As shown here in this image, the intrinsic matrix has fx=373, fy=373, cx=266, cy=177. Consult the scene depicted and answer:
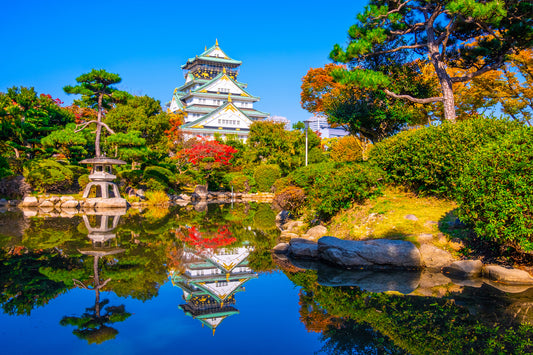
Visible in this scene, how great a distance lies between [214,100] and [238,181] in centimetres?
2177

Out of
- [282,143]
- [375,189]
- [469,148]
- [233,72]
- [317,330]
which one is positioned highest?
[233,72]

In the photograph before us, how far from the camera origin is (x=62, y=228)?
38.9 feet

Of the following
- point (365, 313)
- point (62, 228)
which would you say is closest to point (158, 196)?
point (62, 228)

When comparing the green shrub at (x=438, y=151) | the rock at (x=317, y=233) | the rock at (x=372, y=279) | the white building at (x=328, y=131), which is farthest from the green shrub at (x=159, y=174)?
the white building at (x=328, y=131)

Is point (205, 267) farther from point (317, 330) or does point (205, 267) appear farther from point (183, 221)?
point (183, 221)

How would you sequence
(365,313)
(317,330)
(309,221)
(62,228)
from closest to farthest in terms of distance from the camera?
(317,330) < (365,313) < (309,221) < (62,228)

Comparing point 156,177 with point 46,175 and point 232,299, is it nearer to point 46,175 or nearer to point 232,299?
point 46,175

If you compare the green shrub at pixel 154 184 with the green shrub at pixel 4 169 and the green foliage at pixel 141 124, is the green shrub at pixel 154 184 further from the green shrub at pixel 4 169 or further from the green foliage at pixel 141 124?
the green shrub at pixel 4 169

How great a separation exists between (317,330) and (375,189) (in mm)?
6026

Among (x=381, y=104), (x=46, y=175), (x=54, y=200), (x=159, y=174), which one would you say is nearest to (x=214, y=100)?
(x=159, y=174)

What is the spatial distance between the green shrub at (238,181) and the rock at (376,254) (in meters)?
23.2

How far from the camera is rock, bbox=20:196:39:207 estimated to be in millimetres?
19528

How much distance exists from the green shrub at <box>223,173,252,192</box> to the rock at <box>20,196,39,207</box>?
13.9 m

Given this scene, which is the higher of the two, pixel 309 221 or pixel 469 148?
pixel 469 148
